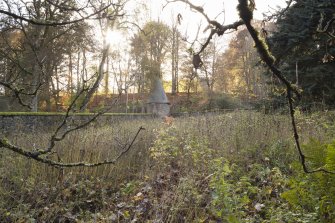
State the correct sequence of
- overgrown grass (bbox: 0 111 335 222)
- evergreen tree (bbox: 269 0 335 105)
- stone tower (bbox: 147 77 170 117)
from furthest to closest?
stone tower (bbox: 147 77 170 117), evergreen tree (bbox: 269 0 335 105), overgrown grass (bbox: 0 111 335 222)

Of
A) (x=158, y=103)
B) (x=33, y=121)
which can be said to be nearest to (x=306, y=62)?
(x=33, y=121)

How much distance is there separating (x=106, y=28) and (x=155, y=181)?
574 inches

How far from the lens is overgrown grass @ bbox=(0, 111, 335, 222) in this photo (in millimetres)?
2930

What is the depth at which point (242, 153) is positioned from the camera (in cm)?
537

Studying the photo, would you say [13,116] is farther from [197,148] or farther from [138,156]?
[197,148]

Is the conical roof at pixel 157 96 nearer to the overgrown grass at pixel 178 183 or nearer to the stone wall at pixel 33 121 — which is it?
the stone wall at pixel 33 121

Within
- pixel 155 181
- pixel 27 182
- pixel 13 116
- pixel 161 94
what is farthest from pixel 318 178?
pixel 161 94

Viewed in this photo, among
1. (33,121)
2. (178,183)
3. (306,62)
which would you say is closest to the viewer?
(178,183)

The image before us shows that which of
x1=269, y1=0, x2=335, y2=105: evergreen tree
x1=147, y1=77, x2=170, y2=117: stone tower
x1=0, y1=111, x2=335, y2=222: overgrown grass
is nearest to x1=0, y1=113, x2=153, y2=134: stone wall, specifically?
x1=0, y1=111, x2=335, y2=222: overgrown grass

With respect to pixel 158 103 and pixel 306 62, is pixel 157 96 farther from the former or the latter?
pixel 306 62

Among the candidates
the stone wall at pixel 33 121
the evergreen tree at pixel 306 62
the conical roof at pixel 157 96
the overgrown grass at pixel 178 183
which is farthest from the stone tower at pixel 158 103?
the overgrown grass at pixel 178 183

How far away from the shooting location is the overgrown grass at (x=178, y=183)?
2.93 m

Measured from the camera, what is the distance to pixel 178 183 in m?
4.45

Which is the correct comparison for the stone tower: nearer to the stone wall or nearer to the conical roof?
the conical roof
